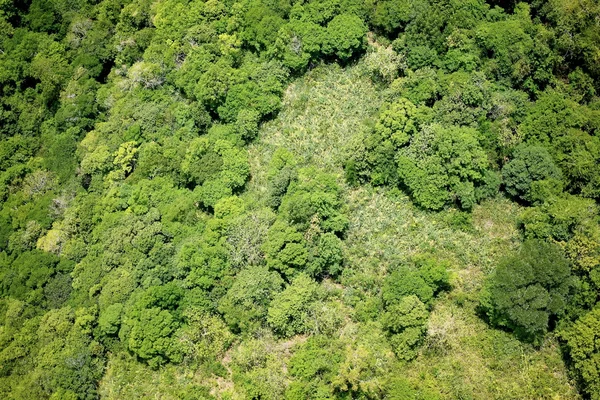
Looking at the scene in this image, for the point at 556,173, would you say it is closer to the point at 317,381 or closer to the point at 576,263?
the point at 576,263

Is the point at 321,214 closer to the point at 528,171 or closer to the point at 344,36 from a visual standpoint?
the point at 528,171

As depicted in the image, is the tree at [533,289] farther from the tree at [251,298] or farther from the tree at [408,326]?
the tree at [251,298]

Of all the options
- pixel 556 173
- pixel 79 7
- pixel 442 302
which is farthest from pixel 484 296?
pixel 79 7

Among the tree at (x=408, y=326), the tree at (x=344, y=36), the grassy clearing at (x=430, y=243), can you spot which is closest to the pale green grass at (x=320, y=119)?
the grassy clearing at (x=430, y=243)

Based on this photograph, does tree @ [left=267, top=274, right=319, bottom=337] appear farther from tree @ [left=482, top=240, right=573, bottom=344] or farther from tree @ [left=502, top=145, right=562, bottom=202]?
tree @ [left=502, top=145, right=562, bottom=202]

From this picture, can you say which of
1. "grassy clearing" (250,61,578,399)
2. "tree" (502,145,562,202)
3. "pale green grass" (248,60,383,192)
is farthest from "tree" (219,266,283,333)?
"tree" (502,145,562,202)

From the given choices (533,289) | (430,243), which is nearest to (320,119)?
(430,243)
